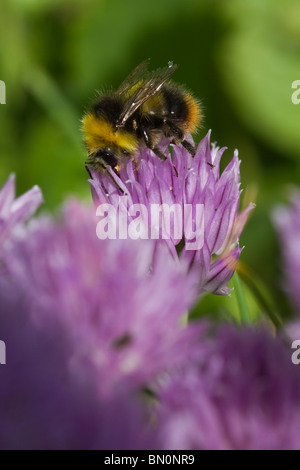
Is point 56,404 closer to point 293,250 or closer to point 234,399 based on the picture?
point 234,399

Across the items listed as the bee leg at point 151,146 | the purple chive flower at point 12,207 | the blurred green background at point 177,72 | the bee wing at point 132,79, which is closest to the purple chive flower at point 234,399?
the purple chive flower at point 12,207

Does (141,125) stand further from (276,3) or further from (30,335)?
(276,3)

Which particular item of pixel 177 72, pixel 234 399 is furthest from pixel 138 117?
pixel 177 72

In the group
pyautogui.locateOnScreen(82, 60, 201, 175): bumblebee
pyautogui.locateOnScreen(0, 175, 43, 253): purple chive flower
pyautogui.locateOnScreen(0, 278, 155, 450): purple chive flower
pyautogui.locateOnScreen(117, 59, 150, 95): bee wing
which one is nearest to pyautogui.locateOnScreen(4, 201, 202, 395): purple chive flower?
pyautogui.locateOnScreen(0, 278, 155, 450): purple chive flower

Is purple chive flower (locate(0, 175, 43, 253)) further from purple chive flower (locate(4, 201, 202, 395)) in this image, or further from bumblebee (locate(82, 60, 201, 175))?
bumblebee (locate(82, 60, 201, 175))

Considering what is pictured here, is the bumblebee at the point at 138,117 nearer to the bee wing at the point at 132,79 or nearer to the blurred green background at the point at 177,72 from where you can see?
the bee wing at the point at 132,79
